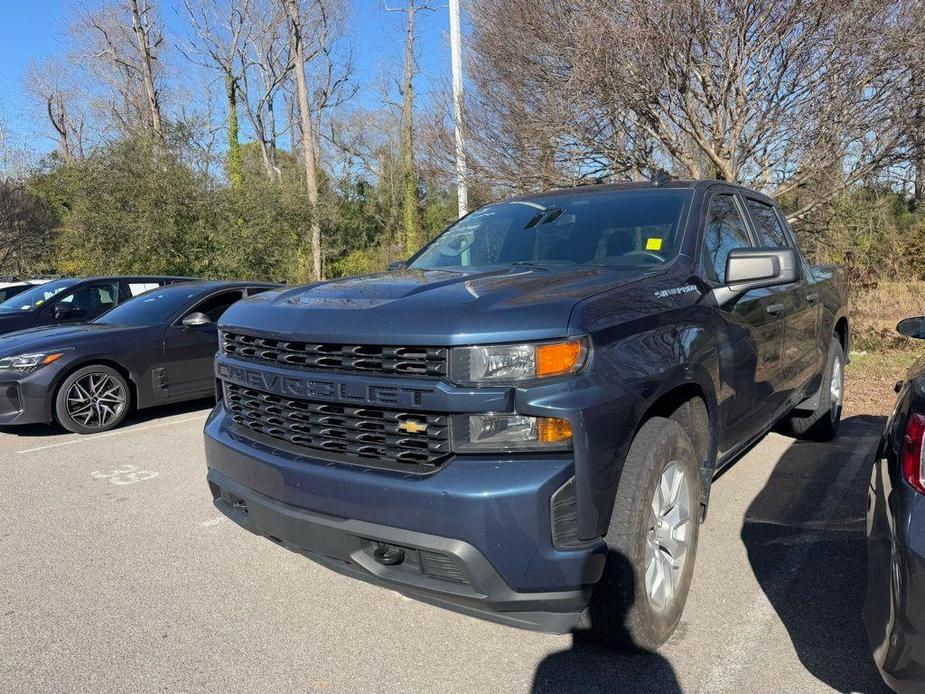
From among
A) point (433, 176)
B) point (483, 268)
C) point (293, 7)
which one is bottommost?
point (483, 268)

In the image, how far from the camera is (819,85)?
9.36 m

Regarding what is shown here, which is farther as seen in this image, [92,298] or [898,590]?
[92,298]

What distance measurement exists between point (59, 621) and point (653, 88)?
9.36 metres

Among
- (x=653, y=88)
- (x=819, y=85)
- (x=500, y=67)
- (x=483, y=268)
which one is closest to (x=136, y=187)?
(x=500, y=67)

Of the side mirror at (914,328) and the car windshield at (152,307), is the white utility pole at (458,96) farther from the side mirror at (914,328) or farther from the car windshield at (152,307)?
the side mirror at (914,328)

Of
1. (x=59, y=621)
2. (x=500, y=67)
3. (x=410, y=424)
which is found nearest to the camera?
(x=410, y=424)

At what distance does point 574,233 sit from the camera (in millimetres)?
3627


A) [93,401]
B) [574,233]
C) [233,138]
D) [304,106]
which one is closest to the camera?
[574,233]

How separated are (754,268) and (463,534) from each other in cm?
187

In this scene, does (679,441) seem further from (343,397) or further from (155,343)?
(155,343)

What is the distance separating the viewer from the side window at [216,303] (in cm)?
756

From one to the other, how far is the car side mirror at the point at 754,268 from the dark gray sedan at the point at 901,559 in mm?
990

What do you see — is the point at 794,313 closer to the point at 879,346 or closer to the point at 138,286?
the point at 879,346

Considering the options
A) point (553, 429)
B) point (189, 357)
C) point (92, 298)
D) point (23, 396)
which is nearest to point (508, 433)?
point (553, 429)
